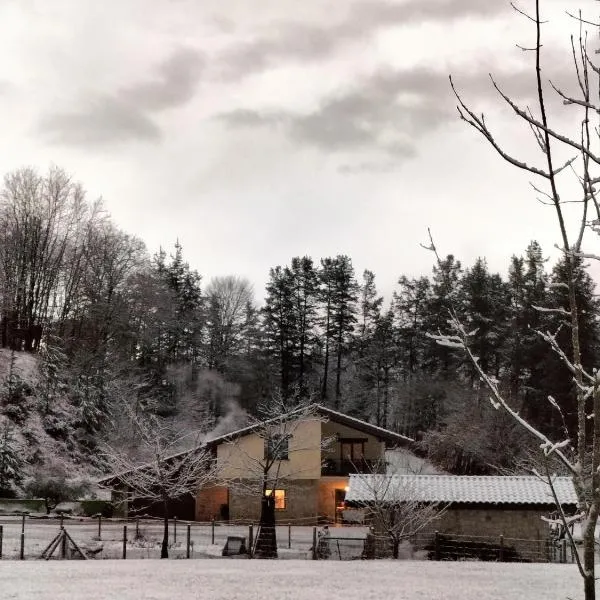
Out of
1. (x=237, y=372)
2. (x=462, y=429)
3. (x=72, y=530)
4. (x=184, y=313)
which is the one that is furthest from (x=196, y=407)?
(x=72, y=530)

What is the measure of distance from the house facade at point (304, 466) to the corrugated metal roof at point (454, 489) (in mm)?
11531

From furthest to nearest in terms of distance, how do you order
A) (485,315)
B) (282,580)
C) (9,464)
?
(485,315) < (9,464) < (282,580)

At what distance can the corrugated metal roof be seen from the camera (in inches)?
1118

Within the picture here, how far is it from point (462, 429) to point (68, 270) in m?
32.4

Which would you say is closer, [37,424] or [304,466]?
[304,466]

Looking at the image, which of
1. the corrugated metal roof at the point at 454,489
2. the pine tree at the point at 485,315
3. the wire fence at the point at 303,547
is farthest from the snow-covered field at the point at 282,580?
the pine tree at the point at 485,315

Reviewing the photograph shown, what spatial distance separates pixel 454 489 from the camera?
100ft

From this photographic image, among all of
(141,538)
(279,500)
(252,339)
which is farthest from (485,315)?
(141,538)

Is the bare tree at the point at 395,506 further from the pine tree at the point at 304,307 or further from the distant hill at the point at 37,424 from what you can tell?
the pine tree at the point at 304,307

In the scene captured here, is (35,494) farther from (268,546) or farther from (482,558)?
(482,558)

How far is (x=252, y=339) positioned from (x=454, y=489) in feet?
156

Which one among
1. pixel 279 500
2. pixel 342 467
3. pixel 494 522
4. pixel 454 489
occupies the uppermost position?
pixel 342 467

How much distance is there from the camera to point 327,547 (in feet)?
90.6

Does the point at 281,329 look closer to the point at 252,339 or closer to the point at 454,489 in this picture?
the point at 252,339
